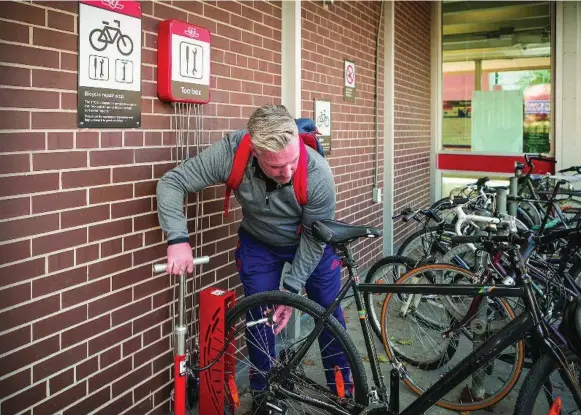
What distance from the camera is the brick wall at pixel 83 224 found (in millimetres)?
2240

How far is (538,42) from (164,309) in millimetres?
7370

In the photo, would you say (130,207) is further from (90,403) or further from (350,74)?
(350,74)

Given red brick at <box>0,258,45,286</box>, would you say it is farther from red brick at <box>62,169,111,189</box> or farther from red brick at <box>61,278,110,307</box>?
red brick at <box>62,169,111,189</box>

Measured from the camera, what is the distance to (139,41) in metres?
2.79

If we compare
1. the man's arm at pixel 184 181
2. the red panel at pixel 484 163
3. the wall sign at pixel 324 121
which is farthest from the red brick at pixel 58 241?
the red panel at pixel 484 163

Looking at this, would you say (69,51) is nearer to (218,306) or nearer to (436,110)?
(218,306)

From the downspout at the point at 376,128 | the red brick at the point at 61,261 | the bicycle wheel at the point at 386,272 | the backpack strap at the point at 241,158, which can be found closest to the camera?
the red brick at the point at 61,261

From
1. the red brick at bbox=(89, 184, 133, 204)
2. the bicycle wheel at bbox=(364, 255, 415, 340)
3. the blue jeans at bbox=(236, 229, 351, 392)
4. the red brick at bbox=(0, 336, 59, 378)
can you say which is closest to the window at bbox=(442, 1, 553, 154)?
the bicycle wheel at bbox=(364, 255, 415, 340)

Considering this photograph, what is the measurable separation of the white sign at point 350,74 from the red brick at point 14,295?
3.81 meters

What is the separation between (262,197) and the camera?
2816 millimetres

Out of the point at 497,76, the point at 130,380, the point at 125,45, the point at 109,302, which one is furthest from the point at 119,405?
the point at 497,76

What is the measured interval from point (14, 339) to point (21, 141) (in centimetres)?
80

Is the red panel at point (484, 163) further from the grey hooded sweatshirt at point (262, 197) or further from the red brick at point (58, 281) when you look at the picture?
the red brick at point (58, 281)

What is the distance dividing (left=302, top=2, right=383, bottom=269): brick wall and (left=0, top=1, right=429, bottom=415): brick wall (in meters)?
1.12
